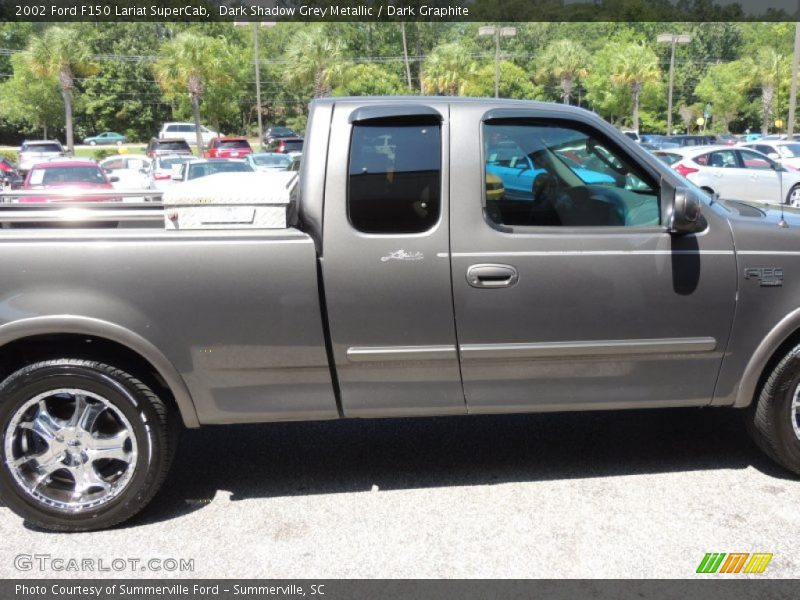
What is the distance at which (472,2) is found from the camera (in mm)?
86438

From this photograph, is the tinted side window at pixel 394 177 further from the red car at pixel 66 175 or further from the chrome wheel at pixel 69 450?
the red car at pixel 66 175

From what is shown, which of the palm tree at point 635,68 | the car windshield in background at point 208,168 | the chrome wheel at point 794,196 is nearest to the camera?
the chrome wheel at point 794,196

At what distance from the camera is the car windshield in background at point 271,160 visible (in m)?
26.7

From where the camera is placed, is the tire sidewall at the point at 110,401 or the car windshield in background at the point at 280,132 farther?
the car windshield in background at the point at 280,132

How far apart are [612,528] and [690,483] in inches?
28.2

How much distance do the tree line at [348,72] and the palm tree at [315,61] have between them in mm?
71

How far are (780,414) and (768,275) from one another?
70cm

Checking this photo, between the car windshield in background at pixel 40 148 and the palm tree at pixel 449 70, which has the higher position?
the palm tree at pixel 449 70

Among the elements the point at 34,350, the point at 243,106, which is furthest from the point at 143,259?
the point at 243,106

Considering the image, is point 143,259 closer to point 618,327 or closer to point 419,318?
point 419,318

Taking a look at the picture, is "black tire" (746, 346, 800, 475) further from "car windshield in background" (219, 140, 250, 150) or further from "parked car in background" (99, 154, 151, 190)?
"car windshield in background" (219, 140, 250, 150)

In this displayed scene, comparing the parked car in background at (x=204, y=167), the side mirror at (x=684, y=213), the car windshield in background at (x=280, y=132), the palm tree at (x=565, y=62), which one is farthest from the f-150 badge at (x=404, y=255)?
the palm tree at (x=565, y=62)

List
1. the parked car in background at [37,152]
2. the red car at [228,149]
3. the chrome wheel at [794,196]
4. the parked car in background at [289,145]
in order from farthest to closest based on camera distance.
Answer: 1. the red car at [228,149]
2. the parked car in background at [289,145]
3. the parked car in background at [37,152]
4. the chrome wheel at [794,196]

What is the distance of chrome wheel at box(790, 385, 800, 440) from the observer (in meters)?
3.90
